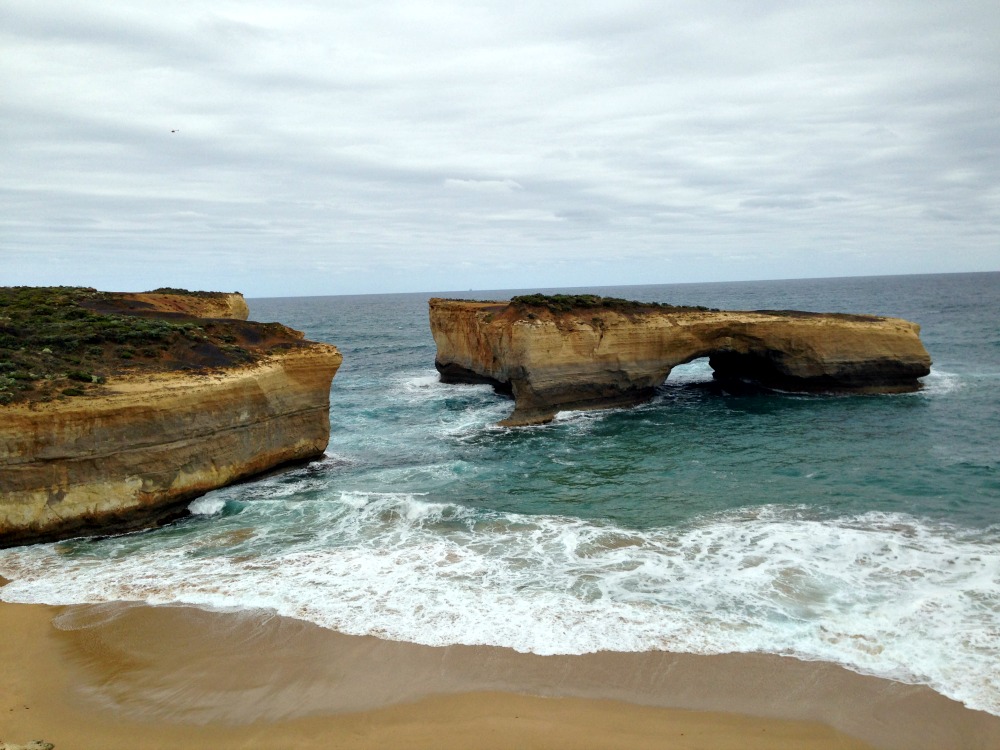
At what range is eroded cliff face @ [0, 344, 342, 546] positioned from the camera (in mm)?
13906

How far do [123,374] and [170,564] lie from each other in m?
5.31

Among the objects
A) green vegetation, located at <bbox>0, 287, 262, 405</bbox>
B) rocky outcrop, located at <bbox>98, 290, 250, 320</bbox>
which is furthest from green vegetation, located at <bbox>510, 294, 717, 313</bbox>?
rocky outcrop, located at <bbox>98, 290, 250, 320</bbox>

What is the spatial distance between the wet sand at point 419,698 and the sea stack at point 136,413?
4.38 meters

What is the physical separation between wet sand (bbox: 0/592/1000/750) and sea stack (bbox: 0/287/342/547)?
4383mm

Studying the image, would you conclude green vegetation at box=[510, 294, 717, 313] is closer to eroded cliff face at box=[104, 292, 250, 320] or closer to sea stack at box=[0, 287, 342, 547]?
sea stack at box=[0, 287, 342, 547]

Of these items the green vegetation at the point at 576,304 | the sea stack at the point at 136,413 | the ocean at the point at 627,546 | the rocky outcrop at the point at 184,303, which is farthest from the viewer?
the green vegetation at the point at 576,304

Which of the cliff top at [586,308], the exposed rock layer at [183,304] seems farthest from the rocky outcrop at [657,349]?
the exposed rock layer at [183,304]

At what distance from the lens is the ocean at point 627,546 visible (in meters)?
10.4

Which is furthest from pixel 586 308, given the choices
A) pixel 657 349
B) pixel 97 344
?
pixel 97 344

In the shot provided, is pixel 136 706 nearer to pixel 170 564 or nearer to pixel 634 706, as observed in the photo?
pixel 170 564

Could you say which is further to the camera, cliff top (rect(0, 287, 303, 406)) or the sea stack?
cliff top (rect(0, 287, 303, 406))

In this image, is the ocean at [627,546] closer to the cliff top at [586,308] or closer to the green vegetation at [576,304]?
the cliff top at [586,308]

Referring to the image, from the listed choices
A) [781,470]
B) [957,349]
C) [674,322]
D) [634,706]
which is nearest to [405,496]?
[634,706]

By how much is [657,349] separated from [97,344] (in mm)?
20137
